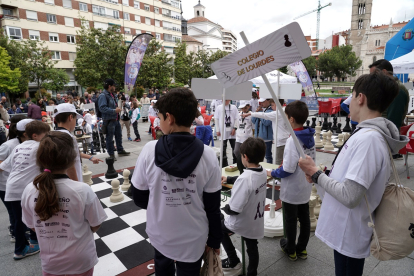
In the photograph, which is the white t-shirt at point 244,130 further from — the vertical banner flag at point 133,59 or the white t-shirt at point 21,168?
the vertical banner flag at point 133,59

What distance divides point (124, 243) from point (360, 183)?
105 inches

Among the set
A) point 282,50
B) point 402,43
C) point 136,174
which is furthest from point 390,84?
point 402,43

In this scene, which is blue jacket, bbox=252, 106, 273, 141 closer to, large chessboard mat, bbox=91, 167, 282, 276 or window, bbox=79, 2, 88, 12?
large chessboard mat, bbox=91, 167, 282, 276

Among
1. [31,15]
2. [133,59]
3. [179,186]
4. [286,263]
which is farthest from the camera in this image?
[31,15]

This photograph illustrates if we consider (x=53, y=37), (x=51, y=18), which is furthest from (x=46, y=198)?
(x=51, y=18)

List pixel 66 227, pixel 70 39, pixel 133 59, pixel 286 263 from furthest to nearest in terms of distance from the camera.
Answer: pixel 70 39 → pixel 133 59 → pixel 286 263 → pixel 66 227

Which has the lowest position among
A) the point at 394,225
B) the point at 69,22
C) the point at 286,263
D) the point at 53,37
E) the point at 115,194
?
the point at 286,263

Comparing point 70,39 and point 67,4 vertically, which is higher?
point 67,4

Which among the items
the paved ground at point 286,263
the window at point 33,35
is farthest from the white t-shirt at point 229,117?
the window at point 33,35

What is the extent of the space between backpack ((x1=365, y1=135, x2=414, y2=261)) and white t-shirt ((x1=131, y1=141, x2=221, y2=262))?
95 cm

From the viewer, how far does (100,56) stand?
23625 millimetres

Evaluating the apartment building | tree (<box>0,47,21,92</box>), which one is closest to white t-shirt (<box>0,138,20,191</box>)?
tree (<box>0,47,21,92</box>)

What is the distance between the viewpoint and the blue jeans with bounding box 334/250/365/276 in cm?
155

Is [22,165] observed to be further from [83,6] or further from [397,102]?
[83,6]
